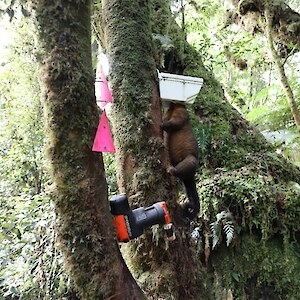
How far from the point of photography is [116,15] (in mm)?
2609

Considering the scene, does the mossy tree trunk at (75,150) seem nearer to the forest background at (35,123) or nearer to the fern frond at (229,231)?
the forest background at (35,123)

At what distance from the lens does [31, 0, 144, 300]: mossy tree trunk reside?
1493mm

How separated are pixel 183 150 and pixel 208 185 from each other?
61cm

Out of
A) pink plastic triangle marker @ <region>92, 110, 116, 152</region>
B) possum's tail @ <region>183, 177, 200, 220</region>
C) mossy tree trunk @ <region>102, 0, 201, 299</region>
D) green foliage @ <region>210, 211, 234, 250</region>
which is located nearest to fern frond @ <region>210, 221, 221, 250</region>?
green foliage @ <region>210, 211, 234, 250</region>

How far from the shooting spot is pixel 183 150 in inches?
118

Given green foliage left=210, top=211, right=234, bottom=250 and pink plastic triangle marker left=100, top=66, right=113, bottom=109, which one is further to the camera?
green foliage left=210, top=211, right=234, bottom=250

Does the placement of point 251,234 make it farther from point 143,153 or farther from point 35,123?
point 35,123

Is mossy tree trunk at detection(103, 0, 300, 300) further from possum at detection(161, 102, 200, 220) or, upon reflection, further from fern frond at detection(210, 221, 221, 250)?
possum at detection(161, 102, 200, 220)

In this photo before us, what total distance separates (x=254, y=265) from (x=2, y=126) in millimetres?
5877

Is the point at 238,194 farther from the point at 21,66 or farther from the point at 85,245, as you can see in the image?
the point at 21,66

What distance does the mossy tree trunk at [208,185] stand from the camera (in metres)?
2.33

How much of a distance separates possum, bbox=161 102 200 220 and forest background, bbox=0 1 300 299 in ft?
2.44

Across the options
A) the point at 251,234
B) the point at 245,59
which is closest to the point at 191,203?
the point at 251,234

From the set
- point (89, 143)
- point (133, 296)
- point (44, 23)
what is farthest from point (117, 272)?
point (44, 23)
